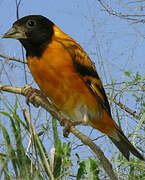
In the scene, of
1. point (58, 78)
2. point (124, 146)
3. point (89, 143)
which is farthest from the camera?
point (124, 146)

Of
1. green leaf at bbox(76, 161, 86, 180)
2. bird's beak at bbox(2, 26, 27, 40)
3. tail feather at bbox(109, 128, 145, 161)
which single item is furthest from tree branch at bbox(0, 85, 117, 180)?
tail feather at bbox(109, 128, 145, 161)

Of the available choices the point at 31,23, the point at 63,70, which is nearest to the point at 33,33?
the point at 31,23

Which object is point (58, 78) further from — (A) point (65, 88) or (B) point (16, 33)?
(B) point (16, 33)

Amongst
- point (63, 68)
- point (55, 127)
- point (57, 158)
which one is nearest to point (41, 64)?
point (63, 68)

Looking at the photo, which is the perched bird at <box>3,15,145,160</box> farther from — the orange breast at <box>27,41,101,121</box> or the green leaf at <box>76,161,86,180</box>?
the green leaf at <box>76,161,86,180</box>

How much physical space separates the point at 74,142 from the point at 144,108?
1.19m

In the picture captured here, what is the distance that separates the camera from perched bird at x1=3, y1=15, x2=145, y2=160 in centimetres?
320

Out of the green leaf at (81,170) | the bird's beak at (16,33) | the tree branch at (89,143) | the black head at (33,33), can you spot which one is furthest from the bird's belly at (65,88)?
the green leaf at (81,170)

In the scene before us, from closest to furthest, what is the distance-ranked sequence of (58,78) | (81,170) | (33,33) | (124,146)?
(81,170), (58,78), (33,33), (124,146)

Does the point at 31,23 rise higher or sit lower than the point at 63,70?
higher

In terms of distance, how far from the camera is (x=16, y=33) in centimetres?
323

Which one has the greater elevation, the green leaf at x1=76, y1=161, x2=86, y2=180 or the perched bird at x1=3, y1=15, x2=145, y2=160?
the perched bird at x1=3, y1=15, x2=145, y2=160

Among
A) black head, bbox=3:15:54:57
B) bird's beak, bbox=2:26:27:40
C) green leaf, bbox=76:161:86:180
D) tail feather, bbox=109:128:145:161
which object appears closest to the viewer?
green leaf, bbox=76:161:86:180

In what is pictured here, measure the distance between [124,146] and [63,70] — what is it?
1033 mm
